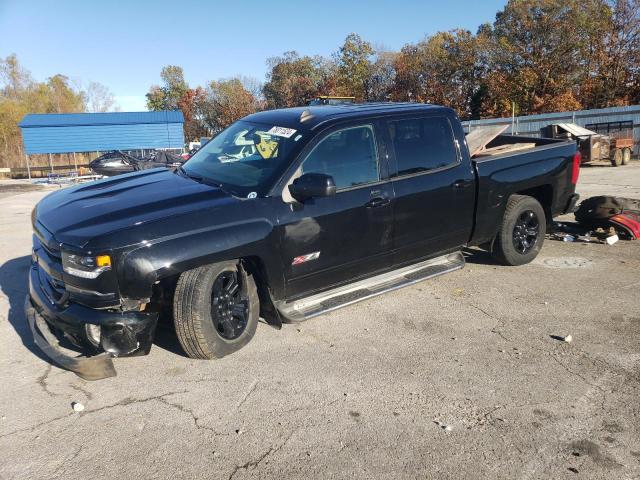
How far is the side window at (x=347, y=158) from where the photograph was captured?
14.0ft

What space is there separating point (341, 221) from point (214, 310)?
4.14 feet

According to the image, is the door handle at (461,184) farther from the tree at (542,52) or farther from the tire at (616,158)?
the tree at (542,52)

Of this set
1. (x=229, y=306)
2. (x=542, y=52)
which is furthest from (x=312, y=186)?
(x=542, y=52)

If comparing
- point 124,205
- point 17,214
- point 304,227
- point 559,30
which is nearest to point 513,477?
point 304,227

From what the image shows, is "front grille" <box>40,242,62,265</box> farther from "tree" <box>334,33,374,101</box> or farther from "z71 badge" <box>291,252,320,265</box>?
"tree" <box>334,33,374,101</box>

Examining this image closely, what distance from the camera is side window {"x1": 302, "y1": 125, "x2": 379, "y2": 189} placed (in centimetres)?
426

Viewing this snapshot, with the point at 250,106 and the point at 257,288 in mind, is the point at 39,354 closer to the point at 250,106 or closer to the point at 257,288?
the point at 257,288

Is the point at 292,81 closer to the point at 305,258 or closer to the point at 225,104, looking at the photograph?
the point at 225,104

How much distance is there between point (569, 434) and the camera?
3027 millimetres

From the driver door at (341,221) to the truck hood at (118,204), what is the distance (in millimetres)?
645

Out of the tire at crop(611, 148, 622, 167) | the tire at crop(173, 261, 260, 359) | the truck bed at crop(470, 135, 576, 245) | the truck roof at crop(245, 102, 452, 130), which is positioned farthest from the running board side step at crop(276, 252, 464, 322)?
the tire at crop(611, 148, 622, 167)

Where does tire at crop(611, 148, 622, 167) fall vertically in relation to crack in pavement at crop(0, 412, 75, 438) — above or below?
above

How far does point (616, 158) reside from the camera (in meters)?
19.0

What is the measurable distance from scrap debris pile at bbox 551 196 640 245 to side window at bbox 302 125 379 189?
395 cm
